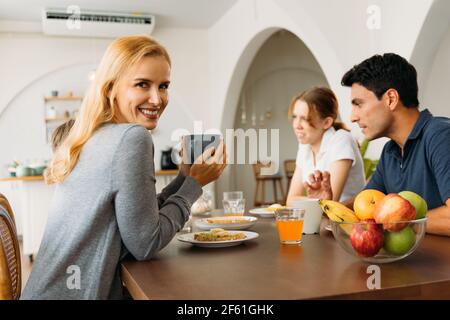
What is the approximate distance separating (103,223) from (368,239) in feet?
2.06

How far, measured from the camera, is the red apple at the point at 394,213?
40.8 inches

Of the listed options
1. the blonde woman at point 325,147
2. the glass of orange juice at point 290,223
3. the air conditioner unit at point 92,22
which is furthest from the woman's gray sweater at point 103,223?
the air conditioner unit at point 92,22

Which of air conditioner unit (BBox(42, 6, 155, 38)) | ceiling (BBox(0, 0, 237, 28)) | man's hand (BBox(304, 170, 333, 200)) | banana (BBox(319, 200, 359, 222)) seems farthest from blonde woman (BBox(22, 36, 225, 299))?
air conditioner unit (BBox(42, 6, 155, 38))

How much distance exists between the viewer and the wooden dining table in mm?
898

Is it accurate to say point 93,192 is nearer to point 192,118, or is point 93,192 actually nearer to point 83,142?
point 83,142

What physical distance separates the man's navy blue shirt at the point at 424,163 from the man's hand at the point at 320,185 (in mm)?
241

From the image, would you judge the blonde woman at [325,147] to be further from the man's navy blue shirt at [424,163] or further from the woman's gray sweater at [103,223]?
the woman's gray sweater at [103,223]

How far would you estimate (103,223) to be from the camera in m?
1.21

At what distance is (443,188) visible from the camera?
1538 mm

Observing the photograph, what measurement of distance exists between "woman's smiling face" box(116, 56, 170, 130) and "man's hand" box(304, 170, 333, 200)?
71 cm

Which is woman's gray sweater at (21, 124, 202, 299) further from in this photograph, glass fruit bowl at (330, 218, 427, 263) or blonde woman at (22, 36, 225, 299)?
glass fruit bowl at (330, 218, 427, 263)
